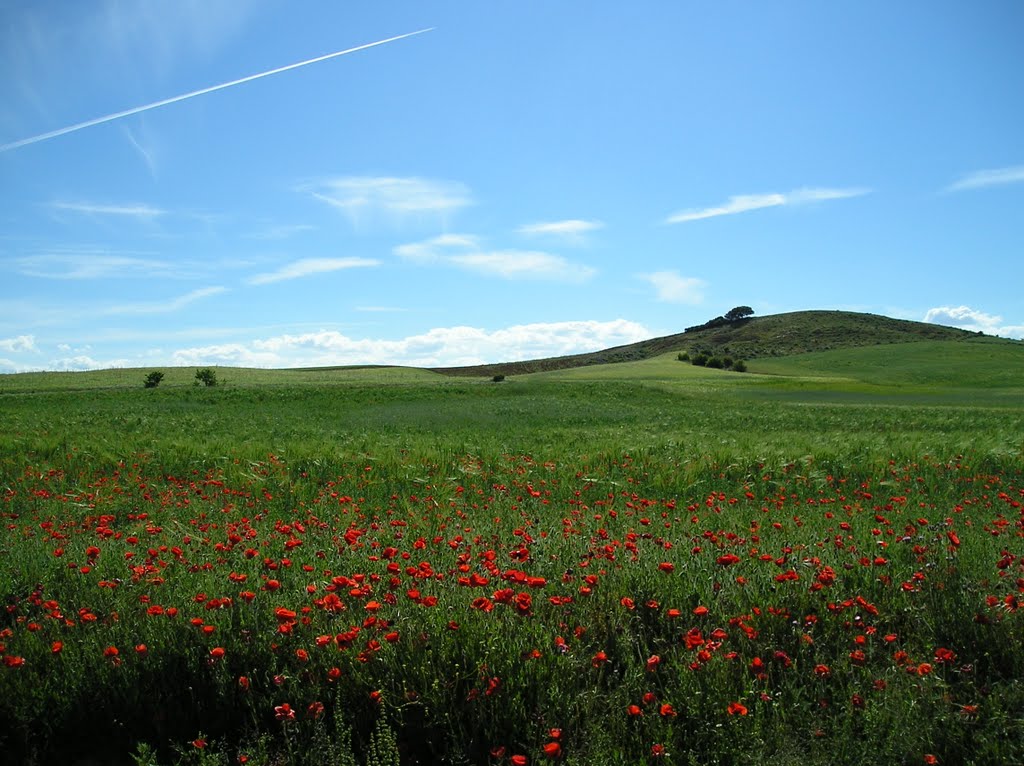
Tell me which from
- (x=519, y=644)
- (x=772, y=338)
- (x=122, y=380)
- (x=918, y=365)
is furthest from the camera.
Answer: (x=772, y=338)

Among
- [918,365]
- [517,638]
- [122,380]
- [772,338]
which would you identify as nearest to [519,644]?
[517,638]

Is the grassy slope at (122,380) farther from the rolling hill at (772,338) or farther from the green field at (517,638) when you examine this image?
the green field at (517,638)

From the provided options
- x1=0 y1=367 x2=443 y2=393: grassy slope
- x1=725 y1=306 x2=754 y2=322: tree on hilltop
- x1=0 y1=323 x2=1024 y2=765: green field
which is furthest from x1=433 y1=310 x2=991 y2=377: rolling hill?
x1=0 y1=323 x2=1024 y2=765: green field

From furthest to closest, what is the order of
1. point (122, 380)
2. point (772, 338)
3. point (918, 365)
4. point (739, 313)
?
point (739, 313) → point (772, 338) → point (918, 365) → point (122, 380)

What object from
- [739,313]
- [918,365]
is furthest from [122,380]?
[739,313]

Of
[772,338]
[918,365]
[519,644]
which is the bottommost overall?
[519,644]

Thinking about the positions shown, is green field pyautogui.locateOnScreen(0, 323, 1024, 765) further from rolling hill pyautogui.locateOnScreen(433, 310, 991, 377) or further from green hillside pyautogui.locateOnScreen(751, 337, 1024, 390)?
rolling hill pyautogui.locateOnScreen(433, 310, 991, 377)

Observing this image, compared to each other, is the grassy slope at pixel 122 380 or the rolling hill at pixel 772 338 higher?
the rolling hill at pixel 772 338

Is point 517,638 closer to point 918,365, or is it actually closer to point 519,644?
point 519,644

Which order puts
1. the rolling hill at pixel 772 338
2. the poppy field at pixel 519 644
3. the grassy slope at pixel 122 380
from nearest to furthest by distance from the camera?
the poppy field at pixel 519 644 → the grassy slope at pixel 122 380 → the rolling hill at pixel 772 338

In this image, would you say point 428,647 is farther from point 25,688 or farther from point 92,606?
point 92,606

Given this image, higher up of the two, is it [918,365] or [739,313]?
[739,313]

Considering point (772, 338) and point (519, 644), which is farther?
point (772, 338)

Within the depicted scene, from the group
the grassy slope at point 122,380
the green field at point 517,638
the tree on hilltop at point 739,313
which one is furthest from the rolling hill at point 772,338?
the green field at point 517,638
